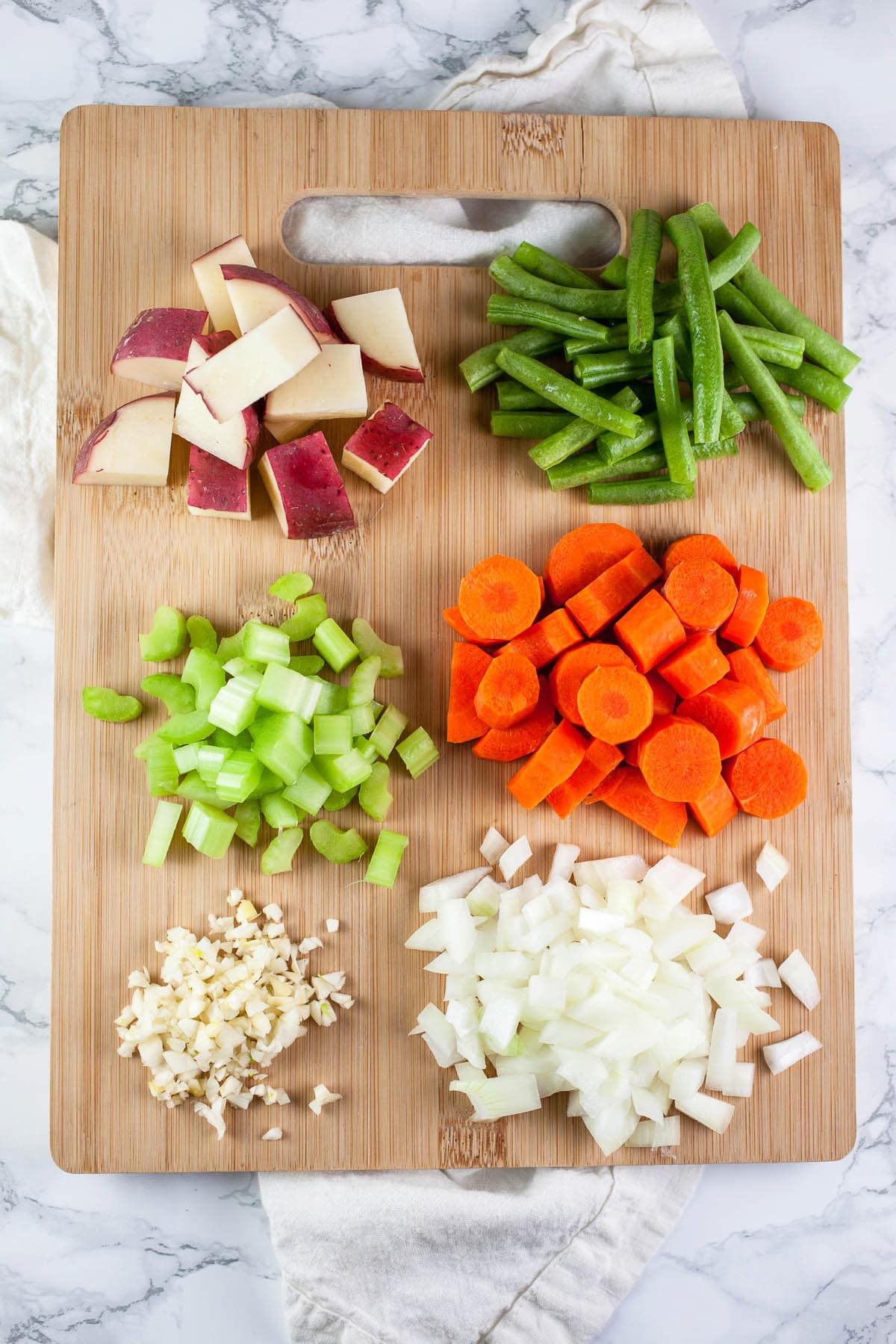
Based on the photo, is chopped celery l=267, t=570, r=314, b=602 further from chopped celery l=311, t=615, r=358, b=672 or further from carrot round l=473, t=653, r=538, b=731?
carrot round l=473, t=653, r=538, b=731

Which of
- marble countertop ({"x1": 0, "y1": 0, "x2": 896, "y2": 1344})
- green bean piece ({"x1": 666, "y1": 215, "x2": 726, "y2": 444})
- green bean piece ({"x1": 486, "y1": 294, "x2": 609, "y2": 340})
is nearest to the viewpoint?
green bean piece ({"x1": 666, "y1": 215, "x2": 726, "y2": 444})

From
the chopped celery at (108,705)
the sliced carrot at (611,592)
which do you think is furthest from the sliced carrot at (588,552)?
the chopped celery at (108,705)

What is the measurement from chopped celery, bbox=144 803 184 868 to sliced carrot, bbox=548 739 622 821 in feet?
3.26

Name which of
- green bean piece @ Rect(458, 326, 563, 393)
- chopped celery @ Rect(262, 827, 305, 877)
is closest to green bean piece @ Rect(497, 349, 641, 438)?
green bean piece @ Rect(458, 326, 563, 393)

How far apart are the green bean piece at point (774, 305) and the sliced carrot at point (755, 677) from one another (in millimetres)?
811

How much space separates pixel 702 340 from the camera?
236 cm

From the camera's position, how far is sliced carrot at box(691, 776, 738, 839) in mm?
2490

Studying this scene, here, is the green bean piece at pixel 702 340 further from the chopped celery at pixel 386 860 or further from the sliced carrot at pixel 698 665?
the chopped celery at pixel 386 860

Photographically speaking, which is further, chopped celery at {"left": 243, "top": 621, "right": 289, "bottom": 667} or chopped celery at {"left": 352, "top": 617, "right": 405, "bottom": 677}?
chopped celery at {"left": 352, "top": 617, "right": 405, "bottom": 677}

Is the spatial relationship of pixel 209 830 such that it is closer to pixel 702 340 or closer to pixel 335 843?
pixel 335 843

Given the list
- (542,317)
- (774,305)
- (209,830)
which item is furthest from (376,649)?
(774,305)

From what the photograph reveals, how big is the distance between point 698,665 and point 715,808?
382 millimetres

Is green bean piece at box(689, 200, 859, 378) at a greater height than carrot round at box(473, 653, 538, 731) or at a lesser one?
greater

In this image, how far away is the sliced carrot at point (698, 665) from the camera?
246cm
